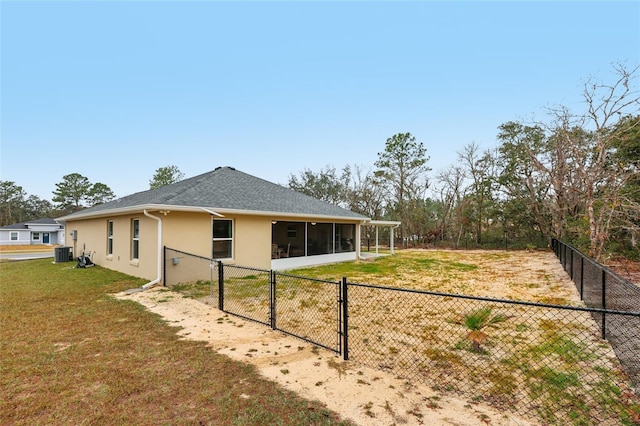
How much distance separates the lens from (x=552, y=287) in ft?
27.1

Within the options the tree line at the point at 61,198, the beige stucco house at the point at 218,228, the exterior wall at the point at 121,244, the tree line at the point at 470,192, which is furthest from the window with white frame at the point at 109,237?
the tree line at the point at 61,198

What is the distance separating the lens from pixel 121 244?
10.3 meters

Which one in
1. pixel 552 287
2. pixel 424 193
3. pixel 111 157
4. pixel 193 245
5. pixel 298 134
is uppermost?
pixel 298 134

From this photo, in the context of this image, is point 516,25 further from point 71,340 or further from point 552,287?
point 71,340

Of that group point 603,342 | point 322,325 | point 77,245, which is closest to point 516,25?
point 603,342

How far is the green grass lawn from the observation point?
2.47 m

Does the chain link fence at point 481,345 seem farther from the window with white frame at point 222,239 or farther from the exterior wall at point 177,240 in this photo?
the window with white frame at point 222,239

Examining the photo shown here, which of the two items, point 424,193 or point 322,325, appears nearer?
point 322,325

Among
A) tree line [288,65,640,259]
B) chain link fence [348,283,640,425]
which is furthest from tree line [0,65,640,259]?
chain link fence [348,283,640,425]

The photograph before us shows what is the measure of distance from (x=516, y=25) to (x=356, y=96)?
752 cm

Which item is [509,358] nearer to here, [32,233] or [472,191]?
[472,191]

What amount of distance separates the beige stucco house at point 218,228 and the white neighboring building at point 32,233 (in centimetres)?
2696

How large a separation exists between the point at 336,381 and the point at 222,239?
760 centimetres

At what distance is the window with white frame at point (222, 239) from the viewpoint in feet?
31.7
